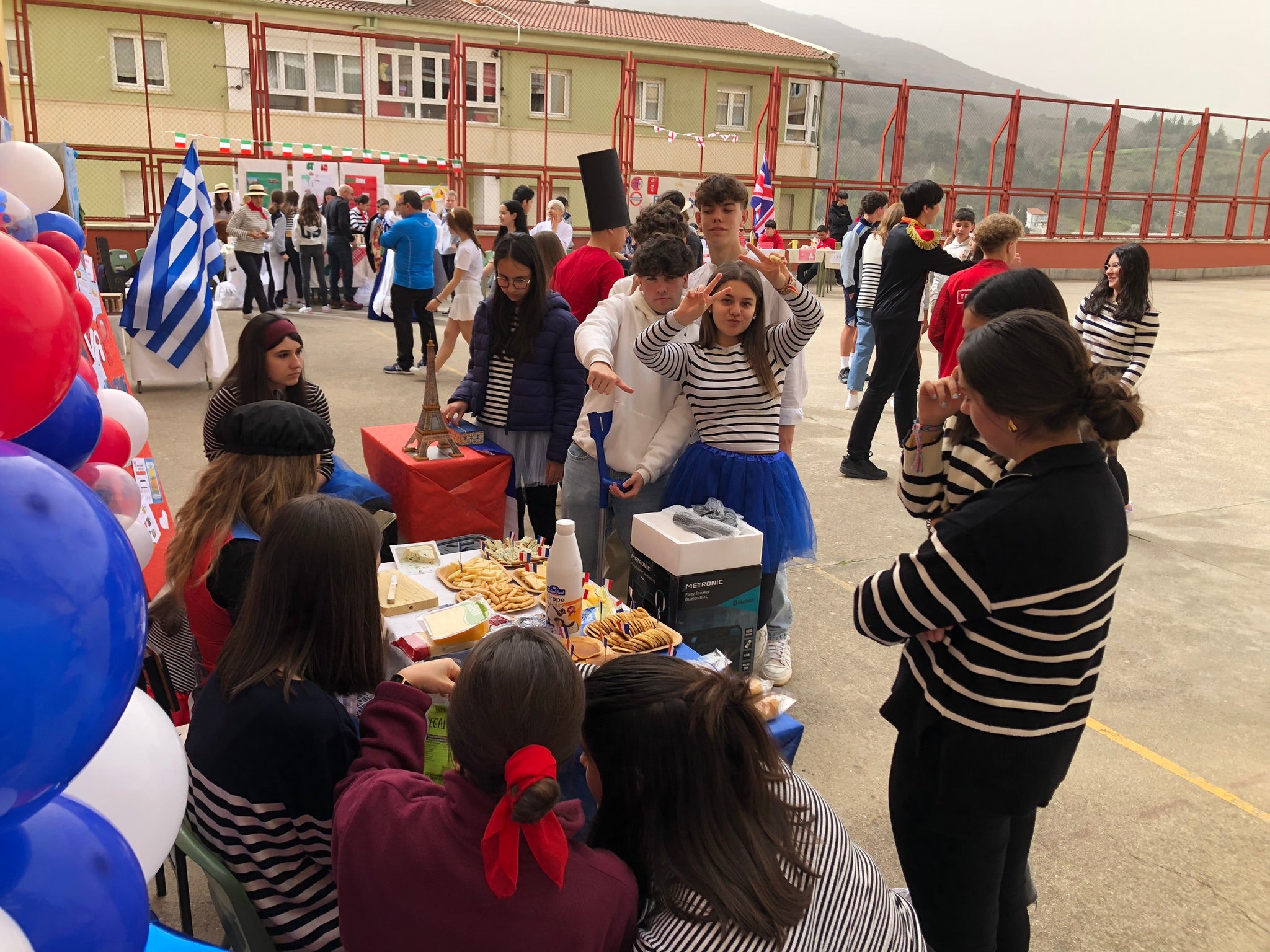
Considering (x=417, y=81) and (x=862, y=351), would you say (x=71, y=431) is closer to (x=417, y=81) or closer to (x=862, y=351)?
(x=862, y=351)

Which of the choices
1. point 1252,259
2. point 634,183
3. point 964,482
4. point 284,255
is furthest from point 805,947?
point 1252,259

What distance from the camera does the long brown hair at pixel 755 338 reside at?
10.5 ft

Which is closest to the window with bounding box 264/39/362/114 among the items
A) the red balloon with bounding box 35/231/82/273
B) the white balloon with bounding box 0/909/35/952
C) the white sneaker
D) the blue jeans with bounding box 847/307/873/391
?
the blue jeans with bounding box 847/307/873/391

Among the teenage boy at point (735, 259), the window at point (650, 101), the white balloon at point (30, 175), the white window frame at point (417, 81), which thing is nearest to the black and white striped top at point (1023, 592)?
the teenage boy at point (735, 259)

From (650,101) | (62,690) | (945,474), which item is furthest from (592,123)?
(62,690)

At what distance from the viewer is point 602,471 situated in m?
3.55

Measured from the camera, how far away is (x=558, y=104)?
2508cm

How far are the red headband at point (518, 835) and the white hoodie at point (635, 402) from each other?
222 cm

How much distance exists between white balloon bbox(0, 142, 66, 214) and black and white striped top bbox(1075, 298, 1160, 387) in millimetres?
5036

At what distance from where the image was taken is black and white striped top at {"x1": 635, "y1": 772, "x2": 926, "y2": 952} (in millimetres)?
1352

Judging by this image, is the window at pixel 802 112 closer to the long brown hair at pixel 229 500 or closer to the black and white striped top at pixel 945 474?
the black and white striped top at pixel 945 474

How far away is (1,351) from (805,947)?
1356 mm

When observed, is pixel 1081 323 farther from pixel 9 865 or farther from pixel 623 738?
pixel 9 865

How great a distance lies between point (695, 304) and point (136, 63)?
78.8ft
